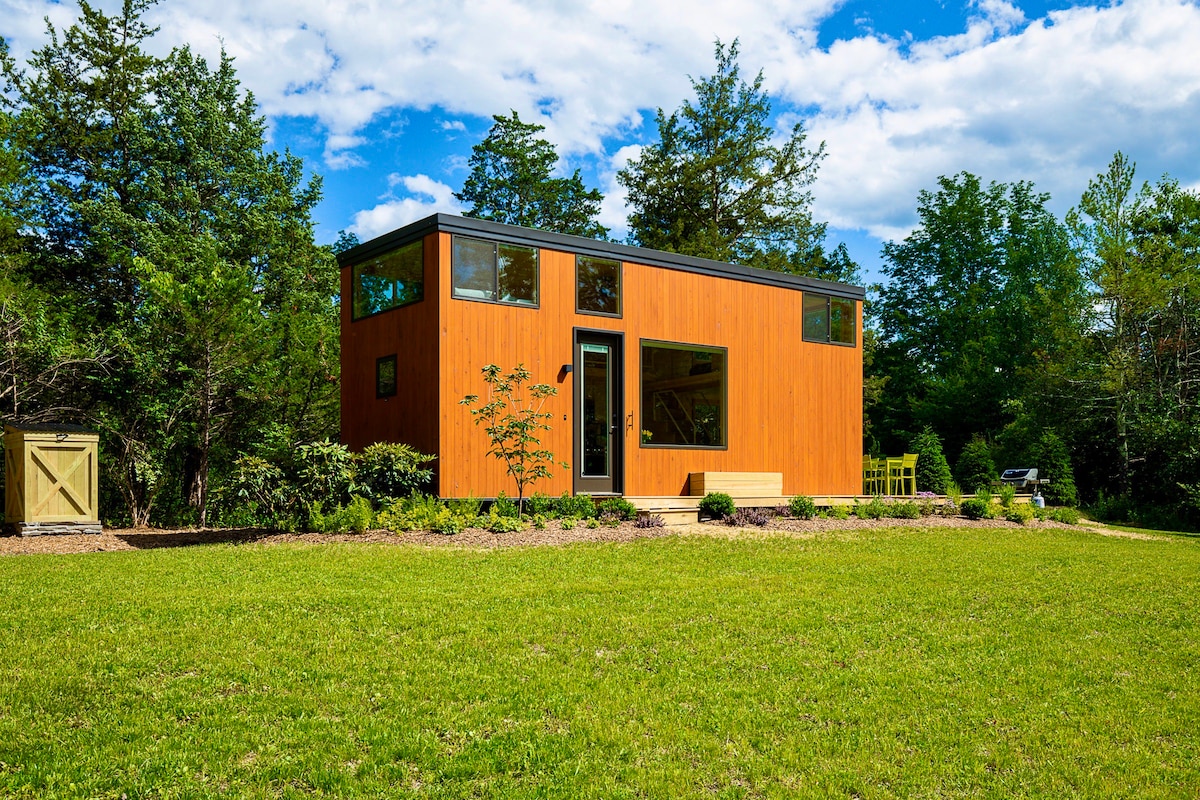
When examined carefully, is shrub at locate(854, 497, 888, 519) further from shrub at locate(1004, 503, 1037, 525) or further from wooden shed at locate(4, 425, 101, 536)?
wooden shed at locate(4, 425, 101, 536)

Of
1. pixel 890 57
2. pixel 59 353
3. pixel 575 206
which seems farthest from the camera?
pixel 575 206

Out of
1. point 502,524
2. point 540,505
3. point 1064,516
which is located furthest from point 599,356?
point 1064,516

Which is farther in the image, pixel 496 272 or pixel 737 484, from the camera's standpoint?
pixel 737 484

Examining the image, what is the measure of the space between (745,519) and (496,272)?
4.65 metres

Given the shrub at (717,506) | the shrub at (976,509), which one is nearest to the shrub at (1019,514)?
the shrub at (976,509)

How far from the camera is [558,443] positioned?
38.7 ft

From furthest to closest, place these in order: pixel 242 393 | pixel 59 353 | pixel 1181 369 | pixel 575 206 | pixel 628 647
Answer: pixel 575 206, pixel 1181 369, pixel 242 393, pixel 59 353, pixel 628 647

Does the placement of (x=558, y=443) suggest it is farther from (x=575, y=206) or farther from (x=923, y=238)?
(x=923, y=238)

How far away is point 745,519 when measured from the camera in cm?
1170

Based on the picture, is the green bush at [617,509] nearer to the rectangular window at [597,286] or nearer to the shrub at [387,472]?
the shrub at [387,472]

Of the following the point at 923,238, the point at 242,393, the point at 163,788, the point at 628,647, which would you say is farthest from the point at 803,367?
the point at 923,238

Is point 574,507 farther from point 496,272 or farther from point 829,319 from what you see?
point 829,319

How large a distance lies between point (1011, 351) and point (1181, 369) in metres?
8.20

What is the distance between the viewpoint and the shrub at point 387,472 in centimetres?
1016
